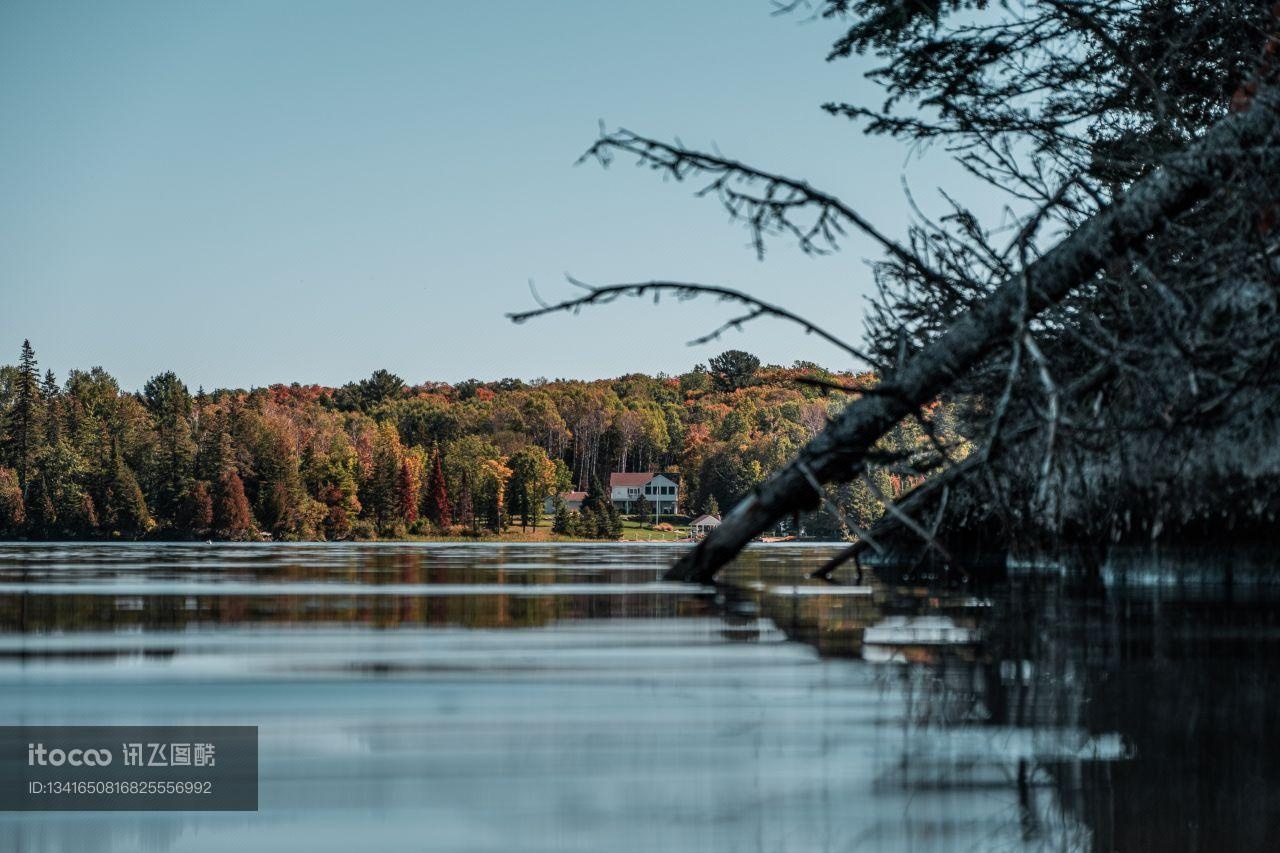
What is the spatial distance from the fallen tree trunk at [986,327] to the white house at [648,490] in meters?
133

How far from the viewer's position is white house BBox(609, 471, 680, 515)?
144875 mm

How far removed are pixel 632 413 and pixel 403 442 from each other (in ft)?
98.0

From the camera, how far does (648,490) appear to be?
147125mm

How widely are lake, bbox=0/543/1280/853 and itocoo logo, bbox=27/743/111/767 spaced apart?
34 cm

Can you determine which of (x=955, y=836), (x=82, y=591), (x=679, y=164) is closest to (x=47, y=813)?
(x=955, y=836)

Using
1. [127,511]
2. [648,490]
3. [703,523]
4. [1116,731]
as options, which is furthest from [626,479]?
[1116,731]

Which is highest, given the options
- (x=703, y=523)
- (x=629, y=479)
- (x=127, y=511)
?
(x=629, y=479)

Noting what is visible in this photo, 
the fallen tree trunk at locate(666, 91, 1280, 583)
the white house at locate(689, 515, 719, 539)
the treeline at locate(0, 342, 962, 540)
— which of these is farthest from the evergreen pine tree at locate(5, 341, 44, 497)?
the fallen tree trunk at locate(666, 91, 1280, 583)

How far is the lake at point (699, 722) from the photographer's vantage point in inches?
82.8

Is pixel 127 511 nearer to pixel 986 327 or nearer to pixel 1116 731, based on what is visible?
pixel 986 327

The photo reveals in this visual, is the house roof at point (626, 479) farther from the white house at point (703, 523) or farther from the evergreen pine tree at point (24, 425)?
the evergreen pine tree at point (24, 425)

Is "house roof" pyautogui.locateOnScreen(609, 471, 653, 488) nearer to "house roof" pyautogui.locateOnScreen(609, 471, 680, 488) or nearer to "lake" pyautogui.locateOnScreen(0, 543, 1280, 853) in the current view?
"house roof" pyautogui.locateOnScreen(609, 471, 680, 488)

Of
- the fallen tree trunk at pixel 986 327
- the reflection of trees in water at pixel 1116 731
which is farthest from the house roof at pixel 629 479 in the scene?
the reflection of trees in water at pixel 1116 731

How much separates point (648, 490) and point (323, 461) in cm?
4727
